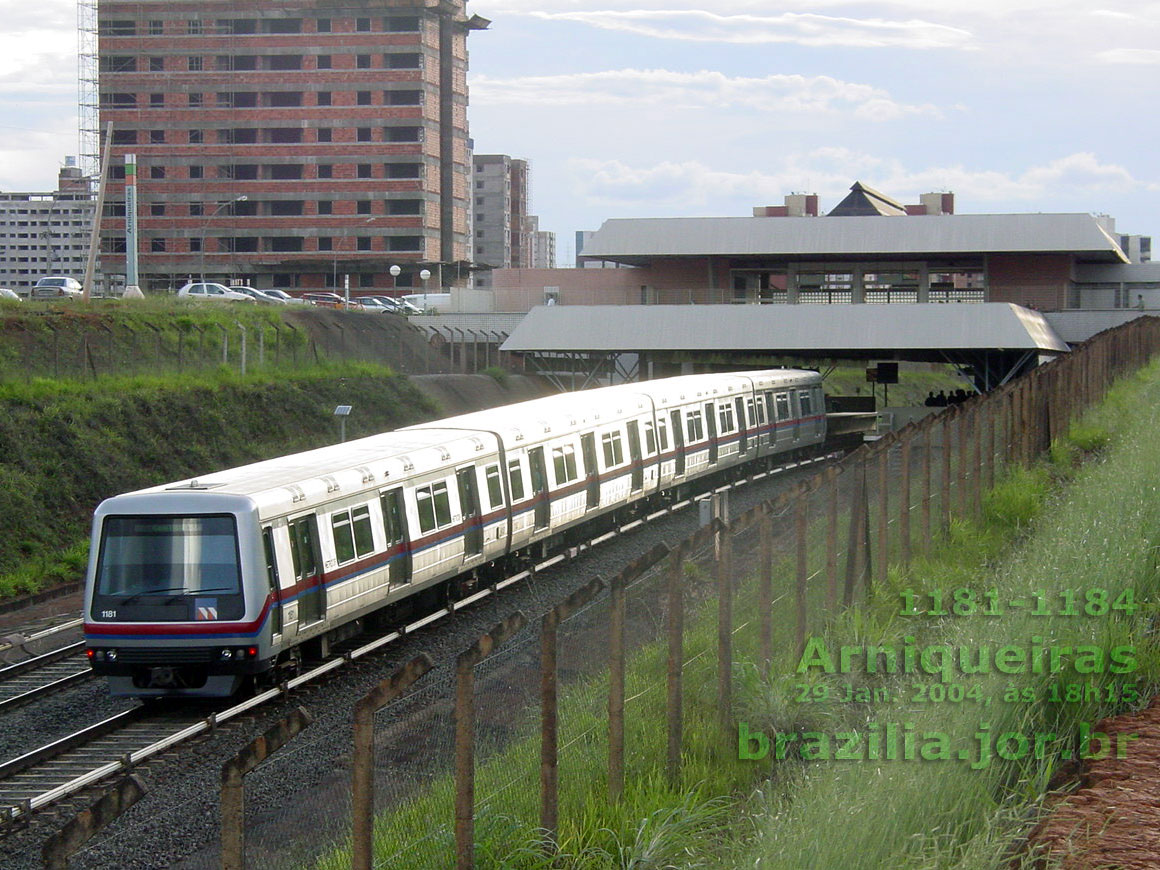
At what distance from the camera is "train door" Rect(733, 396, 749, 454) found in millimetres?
32781

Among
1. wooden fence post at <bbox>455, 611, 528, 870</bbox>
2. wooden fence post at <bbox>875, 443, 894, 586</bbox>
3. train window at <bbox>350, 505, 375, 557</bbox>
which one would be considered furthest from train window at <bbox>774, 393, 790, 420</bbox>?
wooden fence post at <bbox>455, 611, 528, 870</bbox>

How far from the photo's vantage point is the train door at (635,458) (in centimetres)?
2603

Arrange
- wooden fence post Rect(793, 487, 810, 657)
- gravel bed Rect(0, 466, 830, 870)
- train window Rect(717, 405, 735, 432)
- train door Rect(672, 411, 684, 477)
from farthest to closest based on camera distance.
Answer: train window Rect(717, 405, 735, 432) → train door Rect(672, 411, 684, 477) → wooden fence post Rect(793, 487, 810, 657) → gravel bed Rect(0, 466, 830, 870)

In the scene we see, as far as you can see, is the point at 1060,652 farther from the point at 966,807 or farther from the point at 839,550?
the point at 839,550

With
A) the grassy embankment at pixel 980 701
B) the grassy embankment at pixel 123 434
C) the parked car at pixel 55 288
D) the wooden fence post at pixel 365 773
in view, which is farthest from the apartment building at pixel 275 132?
the wooden fence post at pixel 365 773

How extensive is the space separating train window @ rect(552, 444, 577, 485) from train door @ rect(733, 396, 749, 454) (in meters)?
10.2

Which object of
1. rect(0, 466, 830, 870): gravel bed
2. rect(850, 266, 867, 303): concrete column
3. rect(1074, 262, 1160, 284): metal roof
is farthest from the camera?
rect(1074, 262, 1160, 284): metal roof

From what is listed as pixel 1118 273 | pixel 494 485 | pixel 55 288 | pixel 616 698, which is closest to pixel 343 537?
pixel 494 485

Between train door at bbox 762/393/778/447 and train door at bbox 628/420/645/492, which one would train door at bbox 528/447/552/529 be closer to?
train door at bbox 628/420/645/492

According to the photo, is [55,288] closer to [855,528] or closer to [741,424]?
[741,424]

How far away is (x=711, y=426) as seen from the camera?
101ft

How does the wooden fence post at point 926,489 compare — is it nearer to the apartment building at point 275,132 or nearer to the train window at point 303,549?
the train window at point 303,549

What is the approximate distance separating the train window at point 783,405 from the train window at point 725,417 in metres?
4.38

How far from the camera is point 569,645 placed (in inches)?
287
